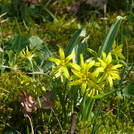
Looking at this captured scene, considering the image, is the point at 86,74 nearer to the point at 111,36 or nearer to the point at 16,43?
the point at 111,36

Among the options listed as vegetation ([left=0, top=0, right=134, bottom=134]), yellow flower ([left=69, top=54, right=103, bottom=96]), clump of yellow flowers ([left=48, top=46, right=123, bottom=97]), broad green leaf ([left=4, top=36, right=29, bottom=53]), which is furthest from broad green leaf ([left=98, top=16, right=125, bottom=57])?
broad green leaf ([left=4, top=36, right=29, bottom=53])

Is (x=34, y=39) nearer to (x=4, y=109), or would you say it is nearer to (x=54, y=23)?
(x=54, y=23)

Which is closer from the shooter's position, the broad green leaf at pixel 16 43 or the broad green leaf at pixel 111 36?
the broad green leaf at pixel 111 36

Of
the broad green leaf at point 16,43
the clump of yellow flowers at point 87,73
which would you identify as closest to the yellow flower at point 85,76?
the clump of yellow flowers at point 87,73

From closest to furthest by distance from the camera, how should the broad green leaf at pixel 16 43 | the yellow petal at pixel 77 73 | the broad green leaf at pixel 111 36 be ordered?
the yellow petal at pixel 77 73 < the broad green leaf at pixel 111 36 < the broad green leaf at pixel 16 43

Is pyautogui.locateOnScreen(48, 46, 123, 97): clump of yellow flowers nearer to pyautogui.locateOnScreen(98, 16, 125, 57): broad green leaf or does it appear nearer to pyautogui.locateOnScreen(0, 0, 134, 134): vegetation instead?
pyautogui.locateOnScreen(0, 0, 134, 134): vegetation

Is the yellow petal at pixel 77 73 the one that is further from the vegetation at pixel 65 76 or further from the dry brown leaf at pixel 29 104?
the dry brown leaf at pixel 29 104

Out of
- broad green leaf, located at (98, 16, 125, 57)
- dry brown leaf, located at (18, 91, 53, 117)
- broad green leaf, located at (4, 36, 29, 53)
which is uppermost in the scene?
broad green leaf, located at (98, 16, 125, 57)

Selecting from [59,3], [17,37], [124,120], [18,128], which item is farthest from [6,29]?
[124,120]

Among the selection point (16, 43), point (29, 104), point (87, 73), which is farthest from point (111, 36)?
point (16, 43)
